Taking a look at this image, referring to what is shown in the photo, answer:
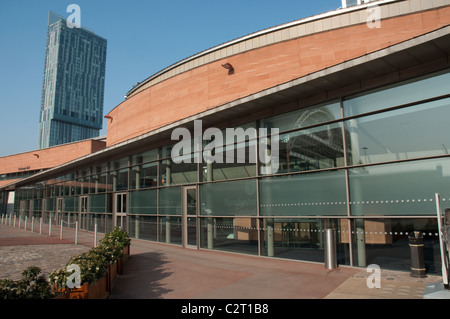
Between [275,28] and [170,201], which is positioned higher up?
[275,28]

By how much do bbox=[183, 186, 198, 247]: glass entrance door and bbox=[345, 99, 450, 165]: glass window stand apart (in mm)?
7641

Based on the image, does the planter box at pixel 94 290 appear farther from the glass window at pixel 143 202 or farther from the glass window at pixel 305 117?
the glass window at pixel 143 202

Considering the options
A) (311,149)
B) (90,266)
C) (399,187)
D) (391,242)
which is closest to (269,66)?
(311,149)

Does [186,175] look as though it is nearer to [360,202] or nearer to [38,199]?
[360,202]

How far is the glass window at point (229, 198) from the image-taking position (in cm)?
1243

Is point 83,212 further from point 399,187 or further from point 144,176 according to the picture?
point 399,187

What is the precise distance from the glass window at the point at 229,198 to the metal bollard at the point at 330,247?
3305 mm

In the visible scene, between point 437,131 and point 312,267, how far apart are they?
5.01 metres

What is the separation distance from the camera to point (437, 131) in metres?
8.40

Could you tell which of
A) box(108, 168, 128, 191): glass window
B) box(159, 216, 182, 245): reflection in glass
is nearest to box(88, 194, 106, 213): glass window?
box(108, 168, 128, 191): glass window

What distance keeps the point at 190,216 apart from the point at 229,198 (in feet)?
9.18

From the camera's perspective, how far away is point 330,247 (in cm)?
949

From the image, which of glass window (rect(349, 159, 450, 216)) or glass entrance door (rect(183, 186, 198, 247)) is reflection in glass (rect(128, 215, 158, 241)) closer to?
glass entrance door (rect(183, 186, 198, 247))
